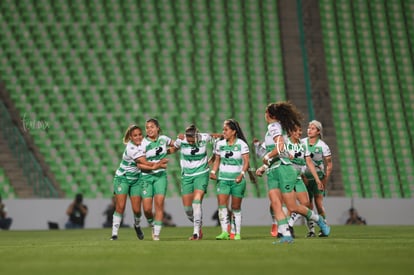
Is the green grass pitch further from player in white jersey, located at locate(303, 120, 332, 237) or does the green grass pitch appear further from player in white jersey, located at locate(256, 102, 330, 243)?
player in white jersey, located at locate(303, 120, 332, 237)

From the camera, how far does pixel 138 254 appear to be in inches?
397

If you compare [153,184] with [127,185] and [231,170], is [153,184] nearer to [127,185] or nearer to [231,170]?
[127,185]

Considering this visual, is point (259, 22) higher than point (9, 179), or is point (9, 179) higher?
point (259, 22)

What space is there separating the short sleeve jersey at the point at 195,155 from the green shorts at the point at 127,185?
93cm

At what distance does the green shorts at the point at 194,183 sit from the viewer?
15219 mm

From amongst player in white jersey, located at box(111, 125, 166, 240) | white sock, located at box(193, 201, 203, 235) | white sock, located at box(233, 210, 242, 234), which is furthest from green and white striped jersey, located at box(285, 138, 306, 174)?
player in white jersey, located at box(111, 125, 166, 240)

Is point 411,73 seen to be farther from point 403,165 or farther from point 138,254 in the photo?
point 138,254

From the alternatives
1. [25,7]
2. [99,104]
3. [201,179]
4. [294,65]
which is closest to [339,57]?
[294,65]

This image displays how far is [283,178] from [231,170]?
3.23 meters

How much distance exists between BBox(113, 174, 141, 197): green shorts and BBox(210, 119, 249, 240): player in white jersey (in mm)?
1470

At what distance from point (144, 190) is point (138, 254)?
486 cm

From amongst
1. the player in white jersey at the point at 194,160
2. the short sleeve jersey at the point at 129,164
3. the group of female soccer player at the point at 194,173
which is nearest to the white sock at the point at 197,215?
the group of female soccer player at the point at 194,173

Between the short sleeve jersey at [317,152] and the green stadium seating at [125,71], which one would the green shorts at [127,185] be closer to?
the short sleeve jersey at [317,152]

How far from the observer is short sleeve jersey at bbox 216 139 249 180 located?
595 inches
